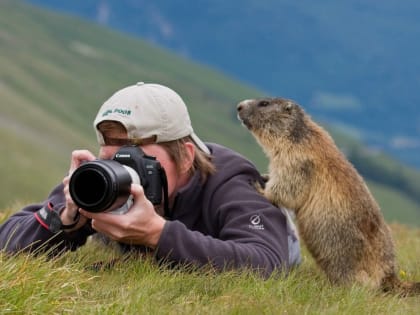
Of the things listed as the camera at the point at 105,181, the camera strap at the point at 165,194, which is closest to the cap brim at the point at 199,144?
the camera strap at the point at 165,194

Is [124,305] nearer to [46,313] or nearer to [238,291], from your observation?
[46,313]

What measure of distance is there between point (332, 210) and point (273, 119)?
202cm

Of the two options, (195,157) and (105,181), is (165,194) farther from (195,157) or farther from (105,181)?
(105,181)

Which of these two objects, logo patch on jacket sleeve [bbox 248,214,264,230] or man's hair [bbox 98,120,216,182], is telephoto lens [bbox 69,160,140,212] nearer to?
man's hair [bbox 98,120,216,182]

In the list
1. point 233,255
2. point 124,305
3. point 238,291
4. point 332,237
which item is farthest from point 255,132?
point 124,305

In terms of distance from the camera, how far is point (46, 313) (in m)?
4.66

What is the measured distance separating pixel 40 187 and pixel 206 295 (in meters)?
126

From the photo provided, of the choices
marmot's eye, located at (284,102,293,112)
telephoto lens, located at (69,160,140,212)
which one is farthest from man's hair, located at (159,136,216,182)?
marmot's eye, located at (284,102,293,112)

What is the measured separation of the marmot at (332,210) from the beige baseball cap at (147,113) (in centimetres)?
185

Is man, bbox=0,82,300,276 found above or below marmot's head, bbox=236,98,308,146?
below

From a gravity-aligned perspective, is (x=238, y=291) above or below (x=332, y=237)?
below

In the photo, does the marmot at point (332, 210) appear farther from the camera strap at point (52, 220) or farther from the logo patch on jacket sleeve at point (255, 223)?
the camera strap at point (52, 220)

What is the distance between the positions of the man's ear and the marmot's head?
245 centimetres

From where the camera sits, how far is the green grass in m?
4.81
